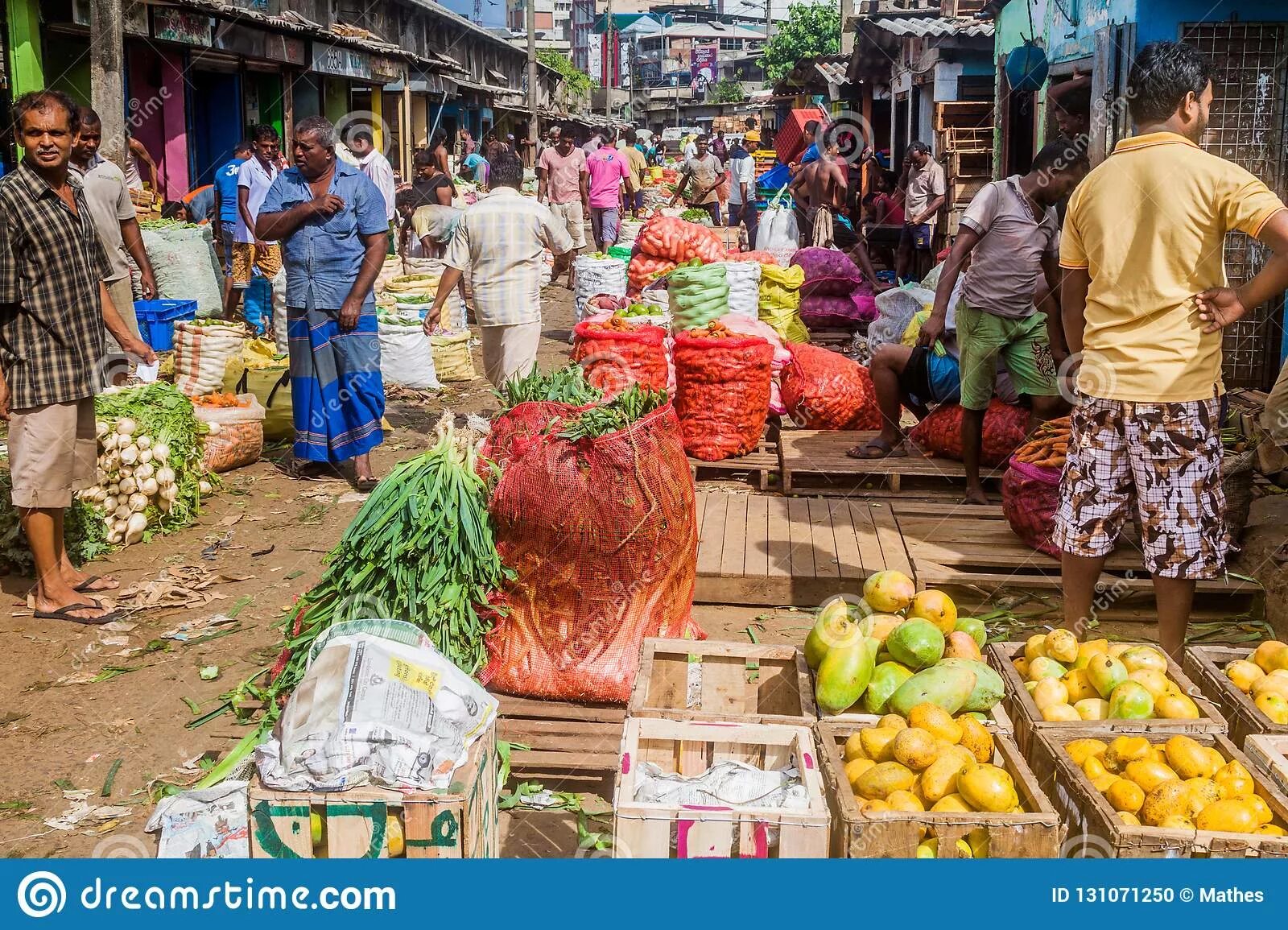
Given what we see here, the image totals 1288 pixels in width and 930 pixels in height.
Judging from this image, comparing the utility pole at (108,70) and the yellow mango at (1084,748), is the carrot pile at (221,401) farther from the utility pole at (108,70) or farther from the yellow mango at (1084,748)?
the yellow mango at (1084,748)

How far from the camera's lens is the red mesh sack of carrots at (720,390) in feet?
23.0

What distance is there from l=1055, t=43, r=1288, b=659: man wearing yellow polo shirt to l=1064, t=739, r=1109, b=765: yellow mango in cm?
116

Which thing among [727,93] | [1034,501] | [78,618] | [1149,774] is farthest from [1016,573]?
[727,93]

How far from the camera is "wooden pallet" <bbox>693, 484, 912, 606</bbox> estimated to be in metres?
5.28

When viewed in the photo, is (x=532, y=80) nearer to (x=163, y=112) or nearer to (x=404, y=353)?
(x=163, y=112)

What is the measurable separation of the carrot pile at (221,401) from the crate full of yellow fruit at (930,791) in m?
5.66

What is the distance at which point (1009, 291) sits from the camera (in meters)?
5.84

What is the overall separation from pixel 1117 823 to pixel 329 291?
5513mm

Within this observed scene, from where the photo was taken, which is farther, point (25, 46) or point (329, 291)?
point (25, 46)

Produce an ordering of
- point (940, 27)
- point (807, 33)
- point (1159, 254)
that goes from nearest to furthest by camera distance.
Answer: point (1159, 254) → point (940, 27) → point (807, 33)

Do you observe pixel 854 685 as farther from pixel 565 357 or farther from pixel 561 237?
pixel 565 357

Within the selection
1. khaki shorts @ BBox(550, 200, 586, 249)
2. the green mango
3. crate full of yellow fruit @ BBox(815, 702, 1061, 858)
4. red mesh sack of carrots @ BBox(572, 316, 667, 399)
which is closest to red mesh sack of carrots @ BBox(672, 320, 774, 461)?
red mesh sack of carrots @ BBox(572, 316, 667, 399)

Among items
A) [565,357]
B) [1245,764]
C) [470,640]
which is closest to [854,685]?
[1245,764]

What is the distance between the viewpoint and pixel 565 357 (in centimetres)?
1141
